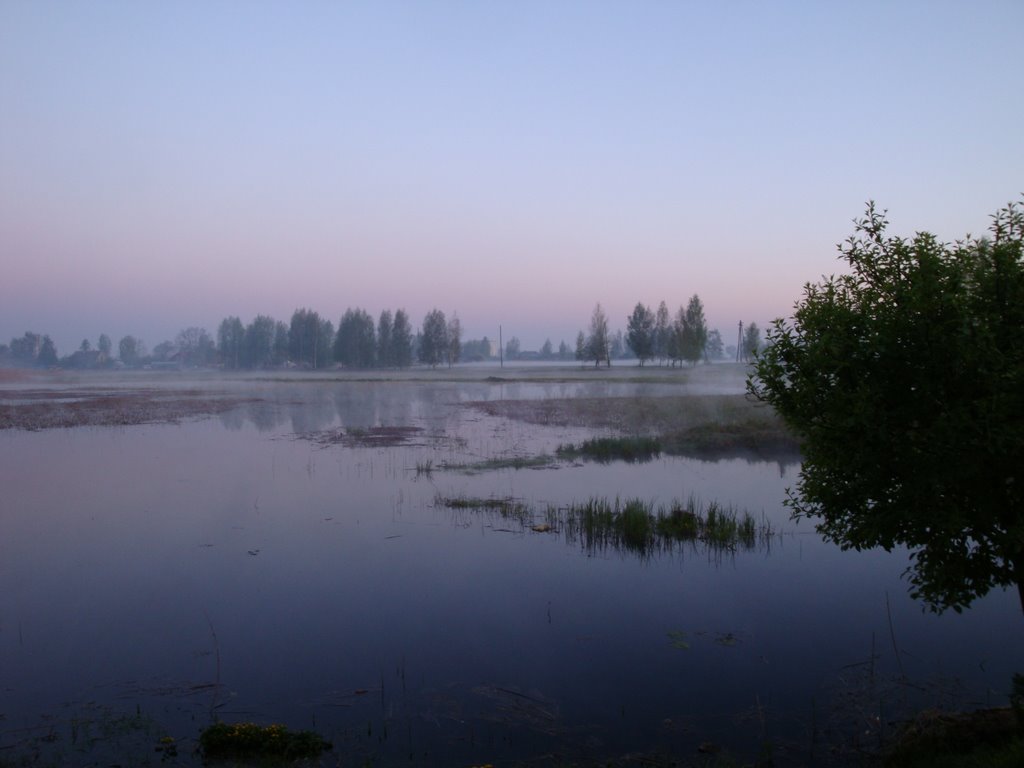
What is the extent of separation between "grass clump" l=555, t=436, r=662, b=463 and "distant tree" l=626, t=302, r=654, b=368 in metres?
109

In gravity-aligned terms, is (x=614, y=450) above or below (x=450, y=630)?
above

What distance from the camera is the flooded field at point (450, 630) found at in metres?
8.56

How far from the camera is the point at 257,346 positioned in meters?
188

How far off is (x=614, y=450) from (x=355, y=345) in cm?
13257

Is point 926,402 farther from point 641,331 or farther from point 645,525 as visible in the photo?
point 641,331

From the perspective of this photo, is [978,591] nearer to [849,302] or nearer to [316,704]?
[849,302]

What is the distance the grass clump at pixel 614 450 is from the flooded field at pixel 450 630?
541 cm

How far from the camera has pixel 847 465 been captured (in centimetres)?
750

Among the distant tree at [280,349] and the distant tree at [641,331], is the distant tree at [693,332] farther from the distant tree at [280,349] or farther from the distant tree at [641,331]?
the distant tree at [280,349]

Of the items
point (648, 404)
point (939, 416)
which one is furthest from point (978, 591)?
point (648, 404)

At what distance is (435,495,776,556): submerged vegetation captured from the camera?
16797 millimetres

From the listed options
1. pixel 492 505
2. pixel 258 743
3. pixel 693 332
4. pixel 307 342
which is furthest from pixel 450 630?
pixel 307 342

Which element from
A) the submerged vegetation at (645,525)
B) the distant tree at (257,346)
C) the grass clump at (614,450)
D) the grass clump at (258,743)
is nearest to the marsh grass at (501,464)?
the grass clump at (614,450)

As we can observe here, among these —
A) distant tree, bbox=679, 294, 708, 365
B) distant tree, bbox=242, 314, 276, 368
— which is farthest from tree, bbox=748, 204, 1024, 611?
distant tree, bbox=242, 314, 276, 368
